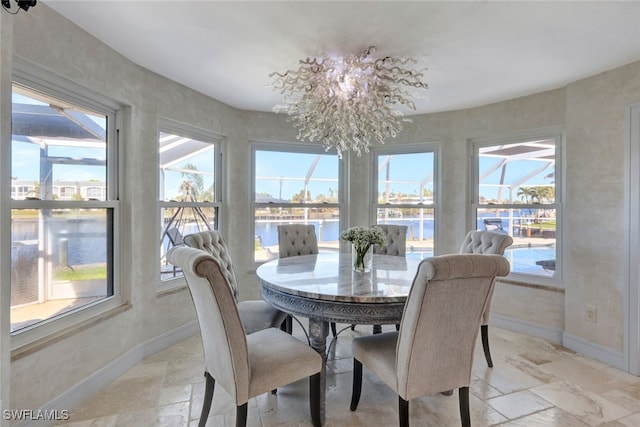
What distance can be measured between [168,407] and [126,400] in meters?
0.31

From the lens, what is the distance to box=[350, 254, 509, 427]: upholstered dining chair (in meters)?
1.37

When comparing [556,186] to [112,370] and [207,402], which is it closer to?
[207,402]

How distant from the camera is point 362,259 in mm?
2355

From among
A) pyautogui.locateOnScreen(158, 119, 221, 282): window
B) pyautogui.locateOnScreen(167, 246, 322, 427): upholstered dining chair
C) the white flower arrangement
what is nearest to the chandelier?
the white flower arrangement

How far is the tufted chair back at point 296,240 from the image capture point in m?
3.26

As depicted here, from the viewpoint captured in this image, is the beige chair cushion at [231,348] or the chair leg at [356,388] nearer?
the beige chair cushion at [231,348]

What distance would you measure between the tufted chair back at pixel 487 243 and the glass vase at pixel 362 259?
0.96m

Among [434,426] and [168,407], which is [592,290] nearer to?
[434,426]

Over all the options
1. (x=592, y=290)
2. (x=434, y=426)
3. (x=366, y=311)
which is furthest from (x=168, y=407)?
(x=592, y=290)

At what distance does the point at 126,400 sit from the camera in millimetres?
2066

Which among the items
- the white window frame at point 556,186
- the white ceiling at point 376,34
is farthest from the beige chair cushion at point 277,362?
the white window frame at point 556,186

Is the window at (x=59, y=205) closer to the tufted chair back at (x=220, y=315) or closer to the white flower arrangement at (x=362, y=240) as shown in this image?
the tufted chair back at (x=220, y=315)

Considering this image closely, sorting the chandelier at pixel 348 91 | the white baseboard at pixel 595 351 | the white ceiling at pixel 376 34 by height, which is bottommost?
the white baseboard at pixel 595 351

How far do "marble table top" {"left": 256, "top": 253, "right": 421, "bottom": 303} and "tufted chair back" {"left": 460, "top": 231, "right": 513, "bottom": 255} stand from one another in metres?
0.53
